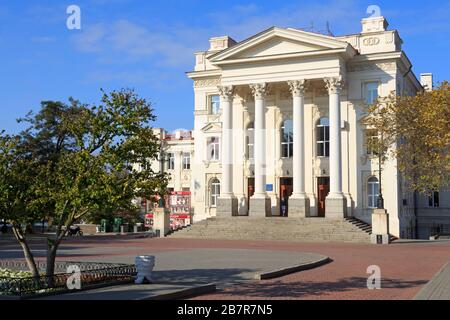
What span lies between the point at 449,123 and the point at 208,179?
102 ft

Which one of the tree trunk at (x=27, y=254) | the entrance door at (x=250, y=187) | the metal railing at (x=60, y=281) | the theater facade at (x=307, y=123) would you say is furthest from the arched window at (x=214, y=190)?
the tree trunk at (x=27, y=254)

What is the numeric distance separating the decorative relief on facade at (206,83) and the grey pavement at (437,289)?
36.5 meters

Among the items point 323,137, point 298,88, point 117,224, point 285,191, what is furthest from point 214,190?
point 117,224

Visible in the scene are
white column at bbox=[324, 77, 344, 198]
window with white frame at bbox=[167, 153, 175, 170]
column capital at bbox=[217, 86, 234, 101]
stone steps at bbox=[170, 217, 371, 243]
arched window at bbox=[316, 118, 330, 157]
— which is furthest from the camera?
Result: window with white frame at bbox=[167, 153, 175, 170]

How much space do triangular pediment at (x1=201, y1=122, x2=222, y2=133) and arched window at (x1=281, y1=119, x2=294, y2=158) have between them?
6048mm

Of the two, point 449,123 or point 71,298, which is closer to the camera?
point 71,298

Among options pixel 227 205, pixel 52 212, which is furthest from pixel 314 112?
pixel 52 212

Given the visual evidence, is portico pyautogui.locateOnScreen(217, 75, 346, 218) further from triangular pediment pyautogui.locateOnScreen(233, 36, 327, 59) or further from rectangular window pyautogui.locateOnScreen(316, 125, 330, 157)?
rectangular window pyautogui.locateOnScreen(316, 125, 330, 157)

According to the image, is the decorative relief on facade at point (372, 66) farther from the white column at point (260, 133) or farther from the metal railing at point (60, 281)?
the metal railing at point (60, 281)

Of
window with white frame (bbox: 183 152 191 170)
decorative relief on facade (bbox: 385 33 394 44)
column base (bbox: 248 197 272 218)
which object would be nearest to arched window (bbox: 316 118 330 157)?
column base (bbox: 248 197 272 218)

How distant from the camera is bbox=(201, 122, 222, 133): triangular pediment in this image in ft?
169

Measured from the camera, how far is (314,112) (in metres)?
47.5

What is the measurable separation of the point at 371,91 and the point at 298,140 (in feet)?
23.6

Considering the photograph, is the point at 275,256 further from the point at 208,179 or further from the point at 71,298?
the point at 208,179
